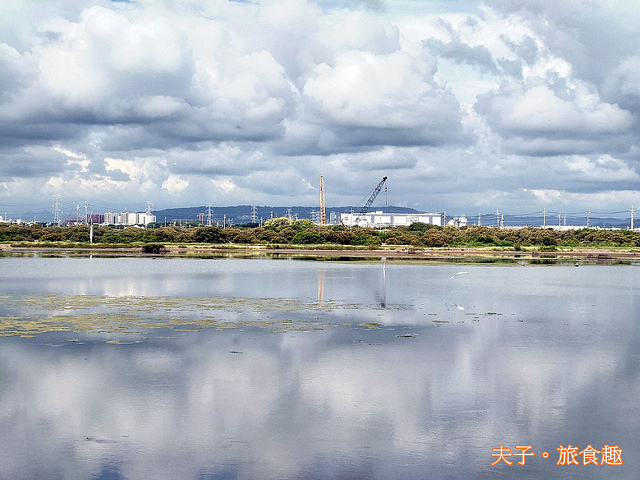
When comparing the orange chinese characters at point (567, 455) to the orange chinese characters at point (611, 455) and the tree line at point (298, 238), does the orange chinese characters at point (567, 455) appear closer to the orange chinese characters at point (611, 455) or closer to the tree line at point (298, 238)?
the orange chinese characters at point (611, 455)

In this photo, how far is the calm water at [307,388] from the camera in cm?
1136

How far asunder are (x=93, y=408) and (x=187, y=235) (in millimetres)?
119268

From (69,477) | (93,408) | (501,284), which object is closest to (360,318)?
(93,408)

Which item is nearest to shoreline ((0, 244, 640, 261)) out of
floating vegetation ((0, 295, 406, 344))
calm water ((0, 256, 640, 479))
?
floating vegetation ((0, 295, 406, 344))

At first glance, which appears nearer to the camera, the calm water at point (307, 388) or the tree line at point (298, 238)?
the calm water at point (307, 388)

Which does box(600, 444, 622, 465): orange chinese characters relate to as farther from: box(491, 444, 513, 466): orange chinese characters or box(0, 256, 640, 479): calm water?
box(491, 444, 513, 466): orange chinese characters

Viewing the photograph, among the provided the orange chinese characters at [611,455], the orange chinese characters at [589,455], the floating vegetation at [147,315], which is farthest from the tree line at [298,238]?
the orange chinese characters at [589,455]

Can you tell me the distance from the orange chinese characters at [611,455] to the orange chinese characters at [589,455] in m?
0.13

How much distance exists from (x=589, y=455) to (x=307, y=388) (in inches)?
254

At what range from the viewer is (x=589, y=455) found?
11.8 m

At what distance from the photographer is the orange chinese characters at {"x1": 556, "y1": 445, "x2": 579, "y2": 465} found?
37.8 feet

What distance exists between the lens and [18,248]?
98500 mm

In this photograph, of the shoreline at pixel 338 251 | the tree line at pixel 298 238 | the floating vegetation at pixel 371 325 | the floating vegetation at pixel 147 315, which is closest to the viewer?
the floating vegetation at pixel 147 315

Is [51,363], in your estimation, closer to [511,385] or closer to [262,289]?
[511,385]
